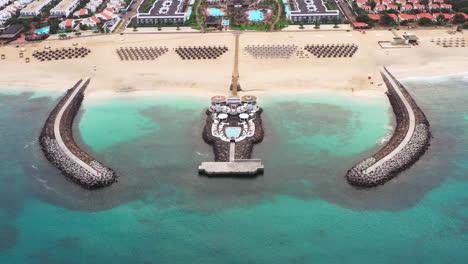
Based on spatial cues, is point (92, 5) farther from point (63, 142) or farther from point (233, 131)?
point (233, 131)

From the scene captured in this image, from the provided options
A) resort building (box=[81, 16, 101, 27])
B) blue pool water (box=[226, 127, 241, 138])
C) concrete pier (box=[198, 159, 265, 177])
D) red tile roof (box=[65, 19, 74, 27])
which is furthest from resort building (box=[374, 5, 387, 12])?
red tile roof (box=[65, 19, 74, 27])

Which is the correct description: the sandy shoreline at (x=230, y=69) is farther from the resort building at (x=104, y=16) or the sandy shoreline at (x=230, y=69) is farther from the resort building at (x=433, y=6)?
the resort building at (x=433, y=6)

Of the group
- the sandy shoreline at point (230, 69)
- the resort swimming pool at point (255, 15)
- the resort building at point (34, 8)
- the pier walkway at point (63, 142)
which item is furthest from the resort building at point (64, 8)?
the resort swimming pool at point (255, 15)

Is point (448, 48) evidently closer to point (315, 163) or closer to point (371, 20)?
point (371, 20)

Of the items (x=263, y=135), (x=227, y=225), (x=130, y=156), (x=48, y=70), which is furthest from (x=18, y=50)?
(x=227, y=225)

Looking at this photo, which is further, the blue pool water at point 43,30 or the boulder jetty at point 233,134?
the blue pool water at point 43,30

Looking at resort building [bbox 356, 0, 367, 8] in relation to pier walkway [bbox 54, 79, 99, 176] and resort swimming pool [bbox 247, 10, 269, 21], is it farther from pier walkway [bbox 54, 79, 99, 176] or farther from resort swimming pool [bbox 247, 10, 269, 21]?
pier walkway [bbox 54, 79, 99, 176]
